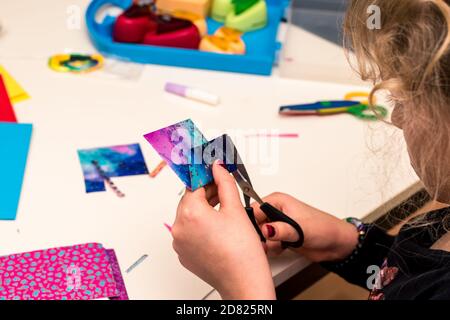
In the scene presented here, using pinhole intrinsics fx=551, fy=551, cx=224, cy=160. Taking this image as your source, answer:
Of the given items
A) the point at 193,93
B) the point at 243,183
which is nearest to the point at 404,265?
the point at 243,183

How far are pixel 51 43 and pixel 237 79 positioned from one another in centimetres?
35

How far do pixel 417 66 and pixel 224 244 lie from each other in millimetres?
246

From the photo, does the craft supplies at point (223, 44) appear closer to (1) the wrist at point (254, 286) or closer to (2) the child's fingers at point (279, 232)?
(2) the child's fingers at point (279, 232)

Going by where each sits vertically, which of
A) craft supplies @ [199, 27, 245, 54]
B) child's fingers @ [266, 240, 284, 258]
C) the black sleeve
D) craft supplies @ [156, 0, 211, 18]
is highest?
craft supplies @ [156, 0, 211, 18]

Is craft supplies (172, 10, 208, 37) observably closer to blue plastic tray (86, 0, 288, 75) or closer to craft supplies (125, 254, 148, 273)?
blue plastic tray (86, 0, 288, 75)

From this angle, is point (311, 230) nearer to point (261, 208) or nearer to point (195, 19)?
point (261, 208)

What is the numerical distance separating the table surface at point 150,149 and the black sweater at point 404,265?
57 millimetres

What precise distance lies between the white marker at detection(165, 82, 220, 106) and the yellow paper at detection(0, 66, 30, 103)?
0.23 m

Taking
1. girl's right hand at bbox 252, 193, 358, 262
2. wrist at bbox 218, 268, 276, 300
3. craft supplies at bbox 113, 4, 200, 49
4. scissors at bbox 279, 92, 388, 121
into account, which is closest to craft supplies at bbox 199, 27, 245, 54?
craft supplies at bbox 113, 4, 200, 49

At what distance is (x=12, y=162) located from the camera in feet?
2.49

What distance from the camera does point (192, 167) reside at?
586 mm

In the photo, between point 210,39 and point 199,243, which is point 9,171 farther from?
point 210,39

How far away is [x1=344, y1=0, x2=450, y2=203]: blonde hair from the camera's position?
45 centimetres

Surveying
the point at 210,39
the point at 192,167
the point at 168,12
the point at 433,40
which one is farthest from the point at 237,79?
the point at 433,40
